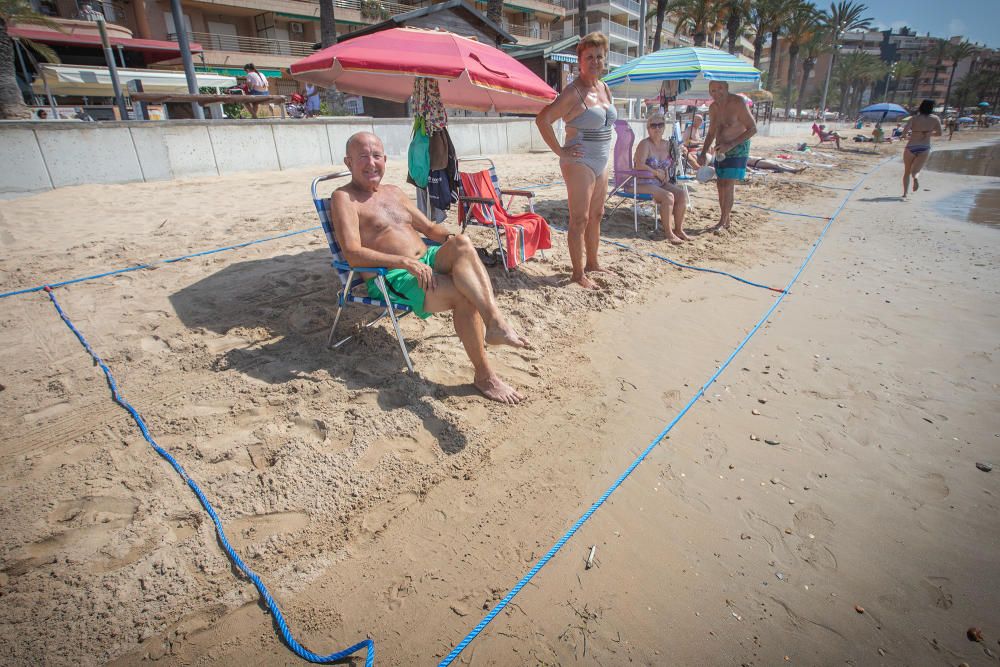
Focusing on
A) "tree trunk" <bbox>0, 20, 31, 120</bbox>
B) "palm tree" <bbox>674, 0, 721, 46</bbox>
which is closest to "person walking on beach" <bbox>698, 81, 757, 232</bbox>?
"tree trunk" <bbox>0, 20, 31, 120</bbox>

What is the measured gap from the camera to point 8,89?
Result: 24.6 feet

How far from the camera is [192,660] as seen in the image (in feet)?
4.91

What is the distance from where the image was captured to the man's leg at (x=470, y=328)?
8.85ft

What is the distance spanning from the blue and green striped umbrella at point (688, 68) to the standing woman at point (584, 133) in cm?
384

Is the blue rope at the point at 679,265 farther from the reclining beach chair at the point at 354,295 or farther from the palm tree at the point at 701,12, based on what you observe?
the palm tree at the point at 701,12

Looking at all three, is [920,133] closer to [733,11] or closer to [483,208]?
[483,208]

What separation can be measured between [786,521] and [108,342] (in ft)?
12.7

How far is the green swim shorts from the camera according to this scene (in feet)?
9.02

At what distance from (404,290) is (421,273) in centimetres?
23

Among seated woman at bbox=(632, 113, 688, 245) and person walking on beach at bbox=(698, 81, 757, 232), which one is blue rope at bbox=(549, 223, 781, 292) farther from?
person walking on beach at bbox=(698, 81, 757, 232)

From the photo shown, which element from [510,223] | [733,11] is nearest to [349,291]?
[510,223]

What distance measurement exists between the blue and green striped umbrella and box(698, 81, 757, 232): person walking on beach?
3.59 feet

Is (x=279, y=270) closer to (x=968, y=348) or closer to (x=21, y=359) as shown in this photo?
(x=21, y=359)

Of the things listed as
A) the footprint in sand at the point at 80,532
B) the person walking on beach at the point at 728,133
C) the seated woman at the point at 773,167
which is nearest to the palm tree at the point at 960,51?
the seated woman at the point at 773,167
